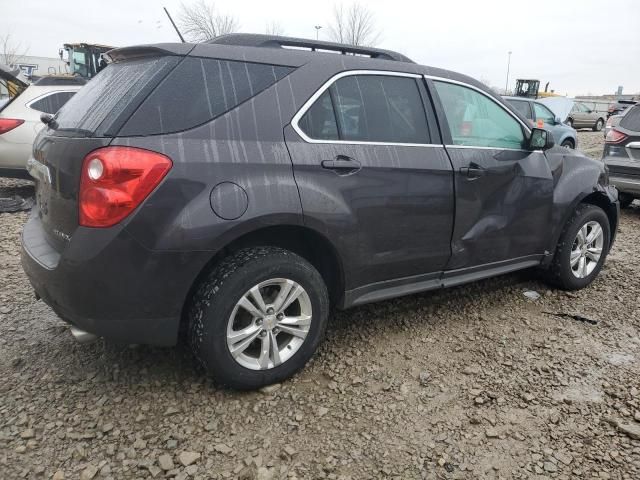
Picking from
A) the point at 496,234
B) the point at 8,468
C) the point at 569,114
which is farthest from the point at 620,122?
the point at 569,114

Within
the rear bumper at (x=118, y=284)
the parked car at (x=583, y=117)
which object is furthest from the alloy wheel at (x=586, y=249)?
the parked car at (x=583, y=117)

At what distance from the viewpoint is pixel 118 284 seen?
85.8 inches

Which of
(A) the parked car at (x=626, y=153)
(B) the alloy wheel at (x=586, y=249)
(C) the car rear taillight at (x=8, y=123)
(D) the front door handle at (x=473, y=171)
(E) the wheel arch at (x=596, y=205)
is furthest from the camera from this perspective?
(A) the parked car at (x=626, y=153)

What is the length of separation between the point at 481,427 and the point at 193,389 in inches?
58.1

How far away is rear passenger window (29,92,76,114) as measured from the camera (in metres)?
6.60

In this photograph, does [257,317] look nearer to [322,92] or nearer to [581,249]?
[322,92]

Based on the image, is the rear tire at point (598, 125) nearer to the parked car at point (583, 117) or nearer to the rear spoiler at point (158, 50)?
the parked car at point (583, 117)

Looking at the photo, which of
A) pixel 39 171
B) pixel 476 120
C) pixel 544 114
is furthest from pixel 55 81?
pixel 544 114

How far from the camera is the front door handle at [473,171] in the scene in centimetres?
Answer: 315

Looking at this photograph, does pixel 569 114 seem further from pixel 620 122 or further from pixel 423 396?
pixel 423 396

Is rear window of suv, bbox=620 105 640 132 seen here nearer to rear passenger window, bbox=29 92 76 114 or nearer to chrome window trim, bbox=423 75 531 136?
chrome window trim, bbox=423 75 531 136

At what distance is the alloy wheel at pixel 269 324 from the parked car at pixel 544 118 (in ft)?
37.9

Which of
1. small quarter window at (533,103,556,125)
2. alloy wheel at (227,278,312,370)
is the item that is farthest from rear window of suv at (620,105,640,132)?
alloy wheel at (227,278,312,370)

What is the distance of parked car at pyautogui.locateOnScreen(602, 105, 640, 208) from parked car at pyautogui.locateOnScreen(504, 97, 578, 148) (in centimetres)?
532
